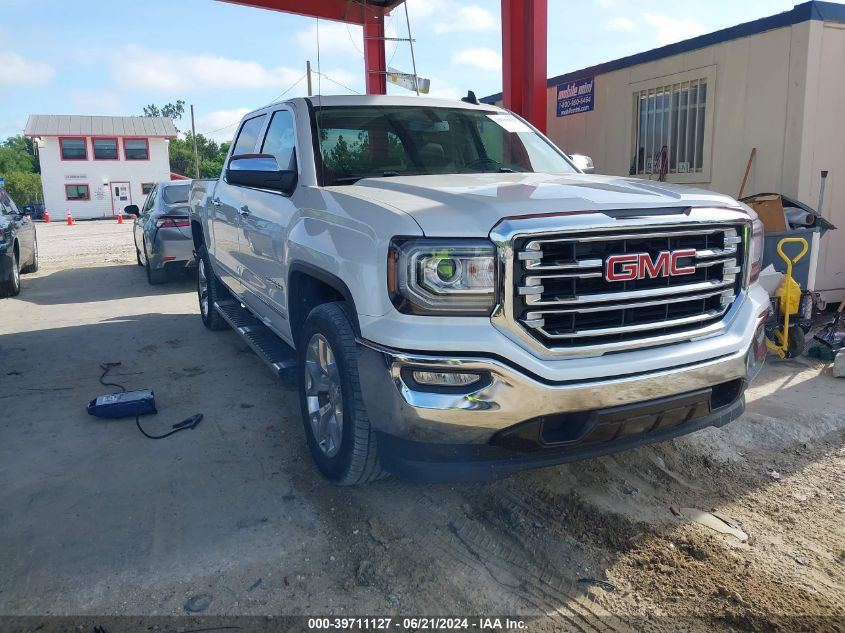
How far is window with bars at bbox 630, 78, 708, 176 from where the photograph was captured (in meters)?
8.30

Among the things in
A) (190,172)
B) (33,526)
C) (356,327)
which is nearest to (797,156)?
(356,327)

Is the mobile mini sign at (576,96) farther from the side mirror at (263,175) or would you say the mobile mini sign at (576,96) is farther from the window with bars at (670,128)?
the side mirror at (263,175)

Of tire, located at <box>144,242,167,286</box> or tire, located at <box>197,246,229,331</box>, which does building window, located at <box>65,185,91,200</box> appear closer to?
tire, located at <box>144,242,167,286</box>

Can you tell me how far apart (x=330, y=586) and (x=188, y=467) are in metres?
1.46

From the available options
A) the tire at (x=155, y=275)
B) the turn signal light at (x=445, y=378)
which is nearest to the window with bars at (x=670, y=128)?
the turn signal light at (x=445, y=378)

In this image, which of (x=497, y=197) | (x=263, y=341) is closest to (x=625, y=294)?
(x=497, y=197)

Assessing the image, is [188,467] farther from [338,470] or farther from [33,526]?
[338,470]

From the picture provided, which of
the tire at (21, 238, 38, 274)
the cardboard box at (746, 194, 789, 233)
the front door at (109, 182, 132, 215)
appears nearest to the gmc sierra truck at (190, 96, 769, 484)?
the cardboard box at (746, 194, 789, 233)

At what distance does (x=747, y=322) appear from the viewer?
3111 mm

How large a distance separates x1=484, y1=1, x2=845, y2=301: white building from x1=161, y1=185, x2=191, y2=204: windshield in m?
6.42

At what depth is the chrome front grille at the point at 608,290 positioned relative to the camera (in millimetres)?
2584

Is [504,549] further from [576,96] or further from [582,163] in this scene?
[576,96]

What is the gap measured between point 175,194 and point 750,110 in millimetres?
7971

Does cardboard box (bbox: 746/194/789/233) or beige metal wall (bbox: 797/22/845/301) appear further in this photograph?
beige metal wall (bbox: 797/22/845/301)
